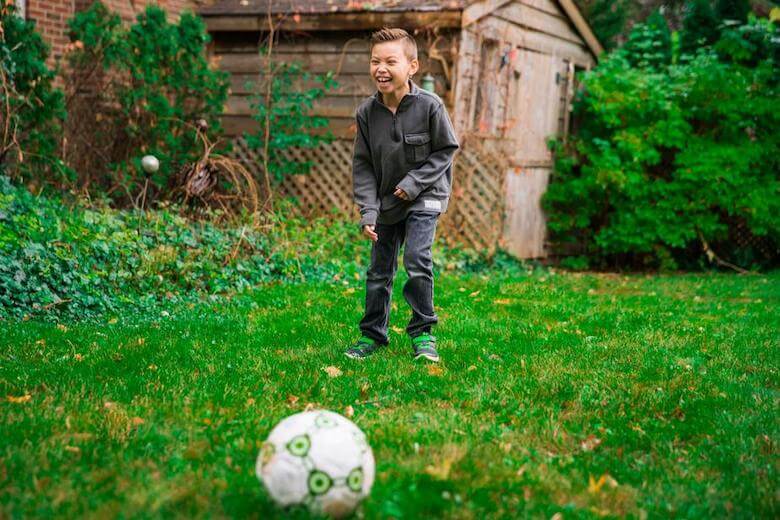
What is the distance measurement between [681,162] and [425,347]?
731cm

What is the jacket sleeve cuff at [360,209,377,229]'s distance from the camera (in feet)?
14.3

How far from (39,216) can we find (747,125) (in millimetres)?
8640

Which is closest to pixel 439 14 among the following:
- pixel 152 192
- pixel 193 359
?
pixel 152 192

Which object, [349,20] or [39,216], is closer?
[39,216]

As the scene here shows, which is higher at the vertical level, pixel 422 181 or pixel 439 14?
pixel 439 14

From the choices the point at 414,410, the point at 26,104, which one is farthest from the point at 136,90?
the point at 414,410

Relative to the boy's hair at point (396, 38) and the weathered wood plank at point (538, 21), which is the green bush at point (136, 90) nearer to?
the weathered wood plank at point (538, 21)

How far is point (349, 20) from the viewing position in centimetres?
1028

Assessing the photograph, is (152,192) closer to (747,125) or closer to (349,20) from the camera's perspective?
(349,20)

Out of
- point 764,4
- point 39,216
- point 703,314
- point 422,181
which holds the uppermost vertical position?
point 764,4

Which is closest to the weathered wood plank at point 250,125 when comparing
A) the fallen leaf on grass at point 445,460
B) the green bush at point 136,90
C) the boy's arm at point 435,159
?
the green bush at point 136,90

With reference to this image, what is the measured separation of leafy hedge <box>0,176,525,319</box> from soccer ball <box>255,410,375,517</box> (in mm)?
3447

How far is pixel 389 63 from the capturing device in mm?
4223

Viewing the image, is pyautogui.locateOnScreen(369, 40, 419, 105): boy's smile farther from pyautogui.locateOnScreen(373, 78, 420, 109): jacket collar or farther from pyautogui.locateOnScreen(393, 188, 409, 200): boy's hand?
pyautogui.locateOnScreen(393, 188, 409, 200): boy's hand
